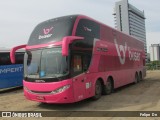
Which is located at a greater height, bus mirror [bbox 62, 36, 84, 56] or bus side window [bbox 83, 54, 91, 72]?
bus mirror [bbox 62, 36, 84, 56]

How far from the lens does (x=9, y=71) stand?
17.3 meters

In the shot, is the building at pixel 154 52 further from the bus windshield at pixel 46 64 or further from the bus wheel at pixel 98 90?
the bus windshield at pixel 46 64

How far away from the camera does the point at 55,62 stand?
9.97 meters

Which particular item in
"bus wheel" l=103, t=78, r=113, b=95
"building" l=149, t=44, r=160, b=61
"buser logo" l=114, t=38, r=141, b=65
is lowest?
"bus wheel" l=103, t=78, r=113, b=95

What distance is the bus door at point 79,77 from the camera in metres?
10.0

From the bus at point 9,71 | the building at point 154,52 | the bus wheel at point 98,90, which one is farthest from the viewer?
the building at point 154,52

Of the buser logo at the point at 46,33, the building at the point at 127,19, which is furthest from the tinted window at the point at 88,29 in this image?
the building at the point at 127,19

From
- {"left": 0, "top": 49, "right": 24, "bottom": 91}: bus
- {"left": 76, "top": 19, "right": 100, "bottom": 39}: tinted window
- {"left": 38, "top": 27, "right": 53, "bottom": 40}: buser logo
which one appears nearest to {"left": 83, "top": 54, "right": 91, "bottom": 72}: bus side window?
{"left": 76, "top": 19, "right": 100, "bottom": 39}: tinted window

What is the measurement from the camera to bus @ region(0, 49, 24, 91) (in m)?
16.9

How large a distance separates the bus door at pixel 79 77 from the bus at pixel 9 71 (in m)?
7.68

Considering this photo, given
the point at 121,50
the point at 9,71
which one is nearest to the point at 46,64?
the point at 121,50

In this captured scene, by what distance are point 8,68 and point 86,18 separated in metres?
7.67

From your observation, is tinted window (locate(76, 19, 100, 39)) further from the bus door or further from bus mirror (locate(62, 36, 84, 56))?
the bus door

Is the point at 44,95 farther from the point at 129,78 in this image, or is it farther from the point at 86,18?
the point at 129,78
